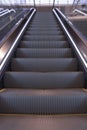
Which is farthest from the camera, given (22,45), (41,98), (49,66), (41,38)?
(41,38)

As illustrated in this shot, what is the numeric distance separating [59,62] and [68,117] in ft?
5.00

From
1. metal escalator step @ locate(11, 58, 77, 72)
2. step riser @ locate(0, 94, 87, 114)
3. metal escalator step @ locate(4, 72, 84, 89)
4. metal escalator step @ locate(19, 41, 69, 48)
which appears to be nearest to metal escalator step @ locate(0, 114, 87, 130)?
step riser @ locate(0, 94, 87, 114)

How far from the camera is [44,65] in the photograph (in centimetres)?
429

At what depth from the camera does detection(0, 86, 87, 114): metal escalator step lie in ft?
10.2

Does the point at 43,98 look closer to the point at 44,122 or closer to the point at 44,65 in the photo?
the point at 44,122

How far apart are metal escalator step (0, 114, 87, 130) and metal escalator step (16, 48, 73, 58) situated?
6.76 feet

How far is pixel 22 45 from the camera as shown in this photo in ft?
18.2

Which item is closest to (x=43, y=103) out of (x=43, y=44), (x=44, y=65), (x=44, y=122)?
(x=44, y=122)

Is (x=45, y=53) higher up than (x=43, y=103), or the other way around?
(x=45, y=53)

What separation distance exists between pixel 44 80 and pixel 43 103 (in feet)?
2.07

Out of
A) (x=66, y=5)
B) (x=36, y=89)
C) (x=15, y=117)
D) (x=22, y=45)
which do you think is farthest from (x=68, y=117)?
(x=66, y=5)

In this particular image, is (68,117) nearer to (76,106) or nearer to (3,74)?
(76,106)

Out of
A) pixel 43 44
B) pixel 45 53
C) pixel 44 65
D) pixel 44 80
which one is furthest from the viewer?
pixel 43 44

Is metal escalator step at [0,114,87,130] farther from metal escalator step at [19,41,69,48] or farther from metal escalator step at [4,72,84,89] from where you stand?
metal escalator step at [19,41,69,48]
